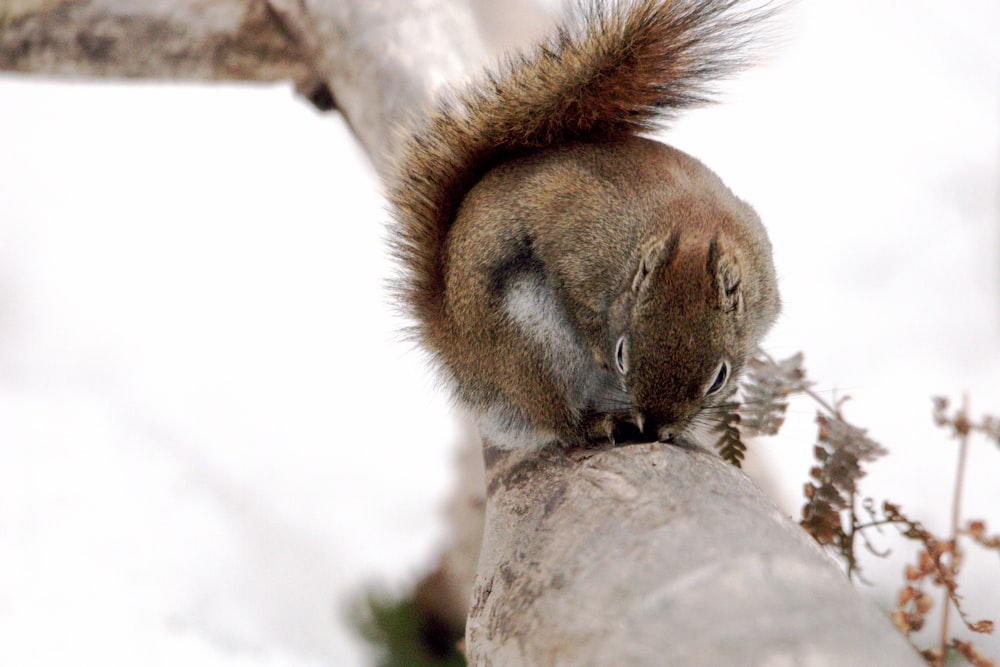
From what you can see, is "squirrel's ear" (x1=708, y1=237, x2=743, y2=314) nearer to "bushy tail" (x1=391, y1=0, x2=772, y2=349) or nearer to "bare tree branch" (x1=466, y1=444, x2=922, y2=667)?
"bare tree branch" (x1=466, y1=444, x2=922, y2=667)

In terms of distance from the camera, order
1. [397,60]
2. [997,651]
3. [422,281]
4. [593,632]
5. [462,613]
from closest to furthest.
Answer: [593,632] < [422,281] < [397,60] < [997,651] < [462,613]

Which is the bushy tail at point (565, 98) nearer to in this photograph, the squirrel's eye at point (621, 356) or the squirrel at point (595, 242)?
the squirrel at point (595, 242)

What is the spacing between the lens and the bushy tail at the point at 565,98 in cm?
183

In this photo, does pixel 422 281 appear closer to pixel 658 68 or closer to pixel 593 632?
pixel 658 68

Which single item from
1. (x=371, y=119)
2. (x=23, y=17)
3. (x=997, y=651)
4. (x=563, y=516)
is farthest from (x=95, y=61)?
(x=997, y=651)

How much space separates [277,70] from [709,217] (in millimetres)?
1768

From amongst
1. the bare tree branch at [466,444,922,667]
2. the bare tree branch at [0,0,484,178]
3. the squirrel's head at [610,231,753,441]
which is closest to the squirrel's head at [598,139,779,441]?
the squirrel's head at [610,231,753,441]

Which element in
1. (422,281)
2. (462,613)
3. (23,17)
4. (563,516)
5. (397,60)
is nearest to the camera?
(563,516)

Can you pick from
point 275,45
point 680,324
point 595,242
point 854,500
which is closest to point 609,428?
point 680,324

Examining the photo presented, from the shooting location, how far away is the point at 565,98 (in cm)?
185

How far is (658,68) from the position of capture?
73.4 inches

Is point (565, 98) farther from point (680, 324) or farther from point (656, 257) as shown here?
point (680, 324)

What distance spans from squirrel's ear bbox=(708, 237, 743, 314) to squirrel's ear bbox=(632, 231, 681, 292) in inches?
2.6

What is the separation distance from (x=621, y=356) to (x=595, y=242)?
0.83 feet
